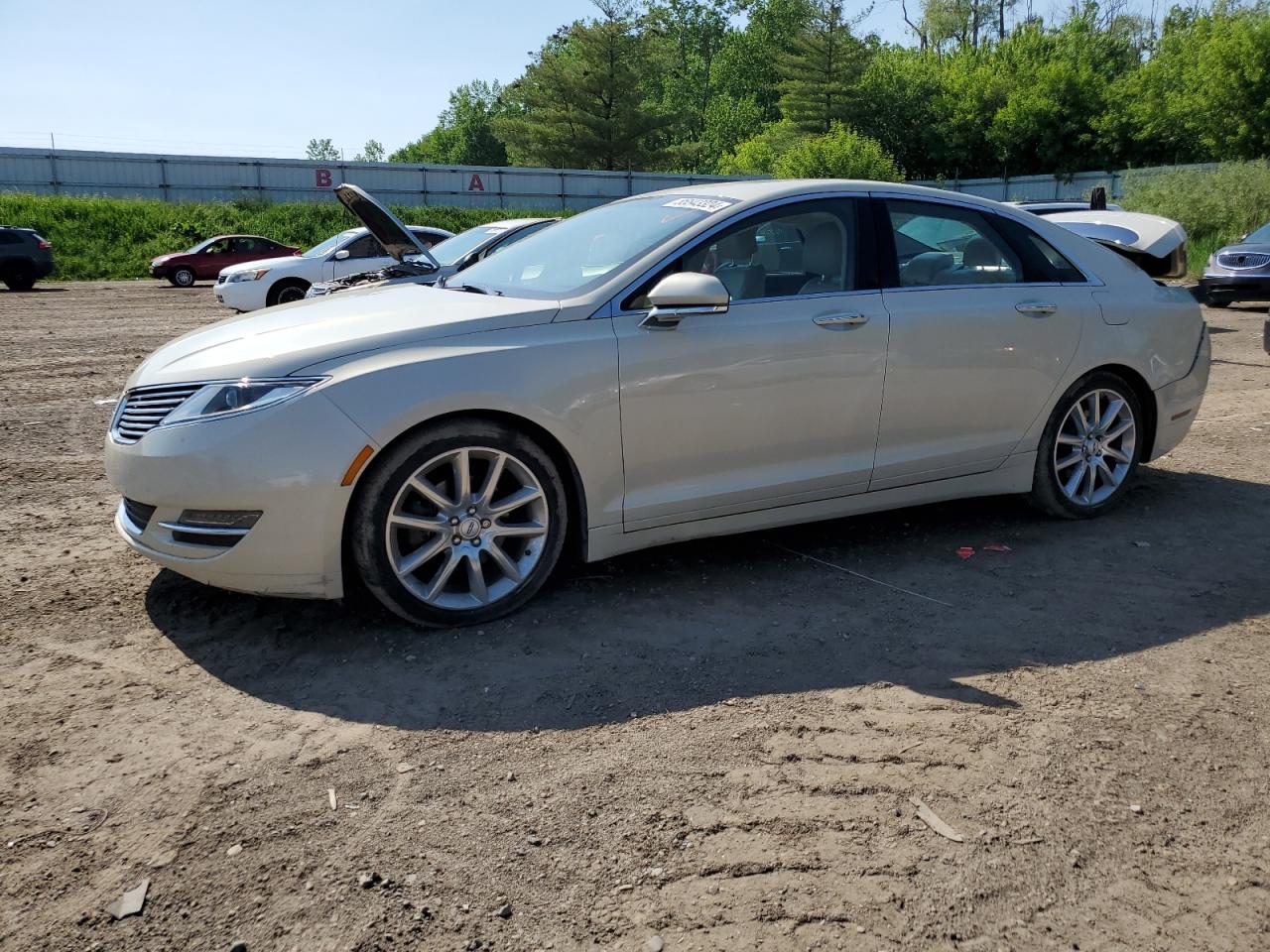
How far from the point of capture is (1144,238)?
413 inches

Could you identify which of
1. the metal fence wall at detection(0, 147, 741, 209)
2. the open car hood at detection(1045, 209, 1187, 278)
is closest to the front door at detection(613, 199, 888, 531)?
the open car hood at detection(1045, 209, 1187, 278)

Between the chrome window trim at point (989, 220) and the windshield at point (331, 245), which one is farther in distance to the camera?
the windshield at point (331, 245)

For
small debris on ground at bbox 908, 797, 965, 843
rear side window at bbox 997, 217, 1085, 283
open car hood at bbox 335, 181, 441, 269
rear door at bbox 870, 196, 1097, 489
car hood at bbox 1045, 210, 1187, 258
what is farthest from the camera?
car hood at bbox 1045, 210, 1187, 258

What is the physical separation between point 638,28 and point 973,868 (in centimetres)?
6402

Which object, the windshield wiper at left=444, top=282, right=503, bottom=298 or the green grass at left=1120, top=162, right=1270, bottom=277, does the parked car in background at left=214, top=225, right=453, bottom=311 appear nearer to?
the windshield wiper at left=444, top=282, right=503, bottom=298

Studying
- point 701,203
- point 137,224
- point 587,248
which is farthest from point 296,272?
point 137,224

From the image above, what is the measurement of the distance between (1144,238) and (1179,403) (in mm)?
5578

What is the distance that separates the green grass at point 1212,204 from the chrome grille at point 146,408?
26214mm

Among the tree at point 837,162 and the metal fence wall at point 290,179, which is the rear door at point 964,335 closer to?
the metal fence wall at point 290,179

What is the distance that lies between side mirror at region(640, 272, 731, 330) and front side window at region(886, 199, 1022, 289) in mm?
1141

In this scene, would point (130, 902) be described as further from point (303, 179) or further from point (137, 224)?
point (303, 179)

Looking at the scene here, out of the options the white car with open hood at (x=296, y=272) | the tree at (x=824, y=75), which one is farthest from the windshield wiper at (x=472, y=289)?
the tree at (x=824, y=75)

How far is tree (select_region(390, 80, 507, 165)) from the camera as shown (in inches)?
4070

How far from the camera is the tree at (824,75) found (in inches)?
2430
